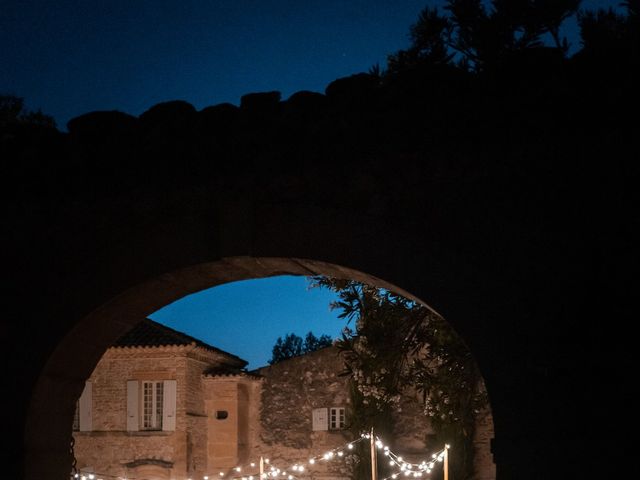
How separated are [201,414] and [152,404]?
1.27 metres

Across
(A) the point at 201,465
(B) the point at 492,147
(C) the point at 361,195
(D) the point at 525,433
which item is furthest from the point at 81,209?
(A) the point at 201,465

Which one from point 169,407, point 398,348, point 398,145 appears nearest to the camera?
point 398,145

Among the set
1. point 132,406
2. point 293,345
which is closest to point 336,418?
point 132,406

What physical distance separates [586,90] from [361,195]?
138cm

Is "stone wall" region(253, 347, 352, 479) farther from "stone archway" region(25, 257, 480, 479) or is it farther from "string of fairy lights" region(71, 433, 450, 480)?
"stone archway" region(25, 257, 480, 479)

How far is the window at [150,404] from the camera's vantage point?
1956cm

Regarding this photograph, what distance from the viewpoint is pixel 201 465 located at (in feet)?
65.8

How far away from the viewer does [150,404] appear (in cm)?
2008

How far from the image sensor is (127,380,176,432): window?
64.2 feet

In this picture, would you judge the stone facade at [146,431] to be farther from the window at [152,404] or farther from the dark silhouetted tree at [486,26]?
the dark silhouetted tree at [486,26]

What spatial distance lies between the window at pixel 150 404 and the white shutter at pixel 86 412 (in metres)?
1.11

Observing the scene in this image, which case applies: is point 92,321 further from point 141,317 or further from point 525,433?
point 525,433

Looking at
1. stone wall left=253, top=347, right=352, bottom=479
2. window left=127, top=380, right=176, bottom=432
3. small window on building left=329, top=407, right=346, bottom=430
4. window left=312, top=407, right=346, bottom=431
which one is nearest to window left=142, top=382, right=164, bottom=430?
window left=127, top=380, right=176, bottom=432

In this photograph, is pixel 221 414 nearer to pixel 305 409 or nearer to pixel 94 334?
pixel 305 409
